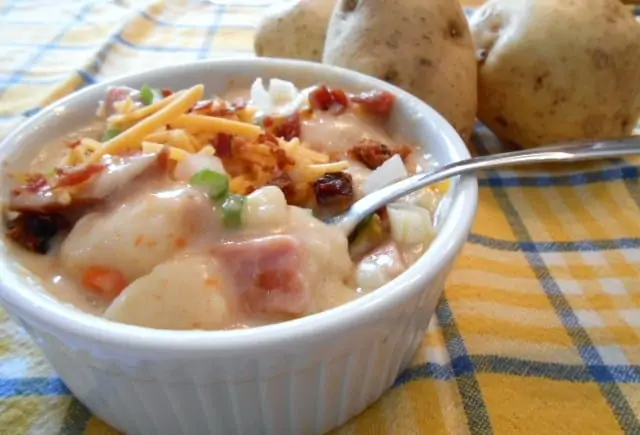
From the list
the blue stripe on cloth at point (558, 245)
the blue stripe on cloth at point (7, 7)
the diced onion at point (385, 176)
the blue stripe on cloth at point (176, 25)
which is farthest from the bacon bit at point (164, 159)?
the blue stripe on cloth at point (7, 7)

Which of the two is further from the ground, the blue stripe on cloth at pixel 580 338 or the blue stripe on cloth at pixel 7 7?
the blue stripe on cloth at pixel 7 7

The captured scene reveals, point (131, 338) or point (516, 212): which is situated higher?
point (131, 338)

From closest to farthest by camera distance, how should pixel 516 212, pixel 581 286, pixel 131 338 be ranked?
pixel 131 338 < pixel 581 286 < pixel 516 212

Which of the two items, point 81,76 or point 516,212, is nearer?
point 516,212

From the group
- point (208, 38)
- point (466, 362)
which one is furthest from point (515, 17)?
point (208, 38)

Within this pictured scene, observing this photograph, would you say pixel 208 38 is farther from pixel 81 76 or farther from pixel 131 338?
pixel 131 338

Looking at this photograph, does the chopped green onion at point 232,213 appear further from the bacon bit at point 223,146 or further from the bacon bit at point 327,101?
the bacon bit at point 327,101

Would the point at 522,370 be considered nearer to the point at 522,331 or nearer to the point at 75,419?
the point at 522,331
